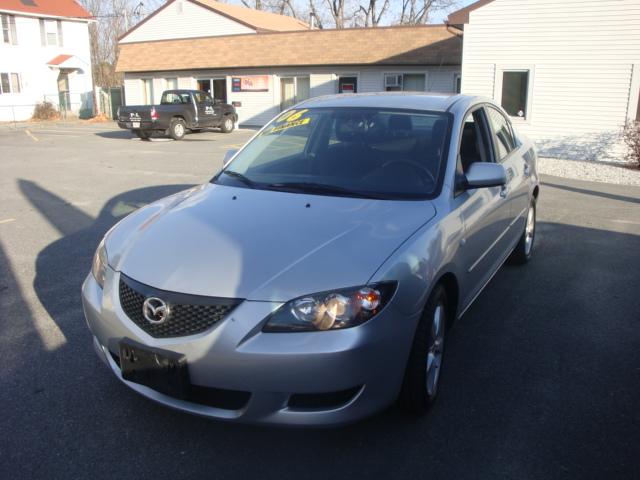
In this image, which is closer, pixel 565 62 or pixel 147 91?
pixel 565 62

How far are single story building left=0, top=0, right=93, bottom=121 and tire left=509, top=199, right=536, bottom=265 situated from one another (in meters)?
33.5

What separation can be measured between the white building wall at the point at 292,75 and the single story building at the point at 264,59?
42 millimetres

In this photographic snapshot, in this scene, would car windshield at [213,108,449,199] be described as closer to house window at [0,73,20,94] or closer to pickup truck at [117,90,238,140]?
pickup truck at [117,90,238,140]

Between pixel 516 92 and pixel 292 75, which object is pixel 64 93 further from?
pixel 516 92

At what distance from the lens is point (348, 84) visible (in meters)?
26.9

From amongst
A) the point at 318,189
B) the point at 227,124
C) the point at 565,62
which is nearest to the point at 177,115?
the point at 227,124

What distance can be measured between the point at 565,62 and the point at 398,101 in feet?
44.3

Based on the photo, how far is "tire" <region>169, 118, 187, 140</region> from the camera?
21.8m

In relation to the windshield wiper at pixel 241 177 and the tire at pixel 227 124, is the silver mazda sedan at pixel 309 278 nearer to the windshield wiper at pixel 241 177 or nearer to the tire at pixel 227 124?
the windshield wiper at pixel 241 177

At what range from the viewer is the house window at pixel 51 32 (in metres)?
36.1

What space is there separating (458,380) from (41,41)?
128 ft

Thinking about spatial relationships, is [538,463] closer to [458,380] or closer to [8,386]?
[458,380]

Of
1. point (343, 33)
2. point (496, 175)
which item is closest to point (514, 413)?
point (496, 175)

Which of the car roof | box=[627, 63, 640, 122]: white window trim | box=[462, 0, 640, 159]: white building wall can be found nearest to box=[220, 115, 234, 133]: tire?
box=[462, 0, 640, 159]: white building wall
